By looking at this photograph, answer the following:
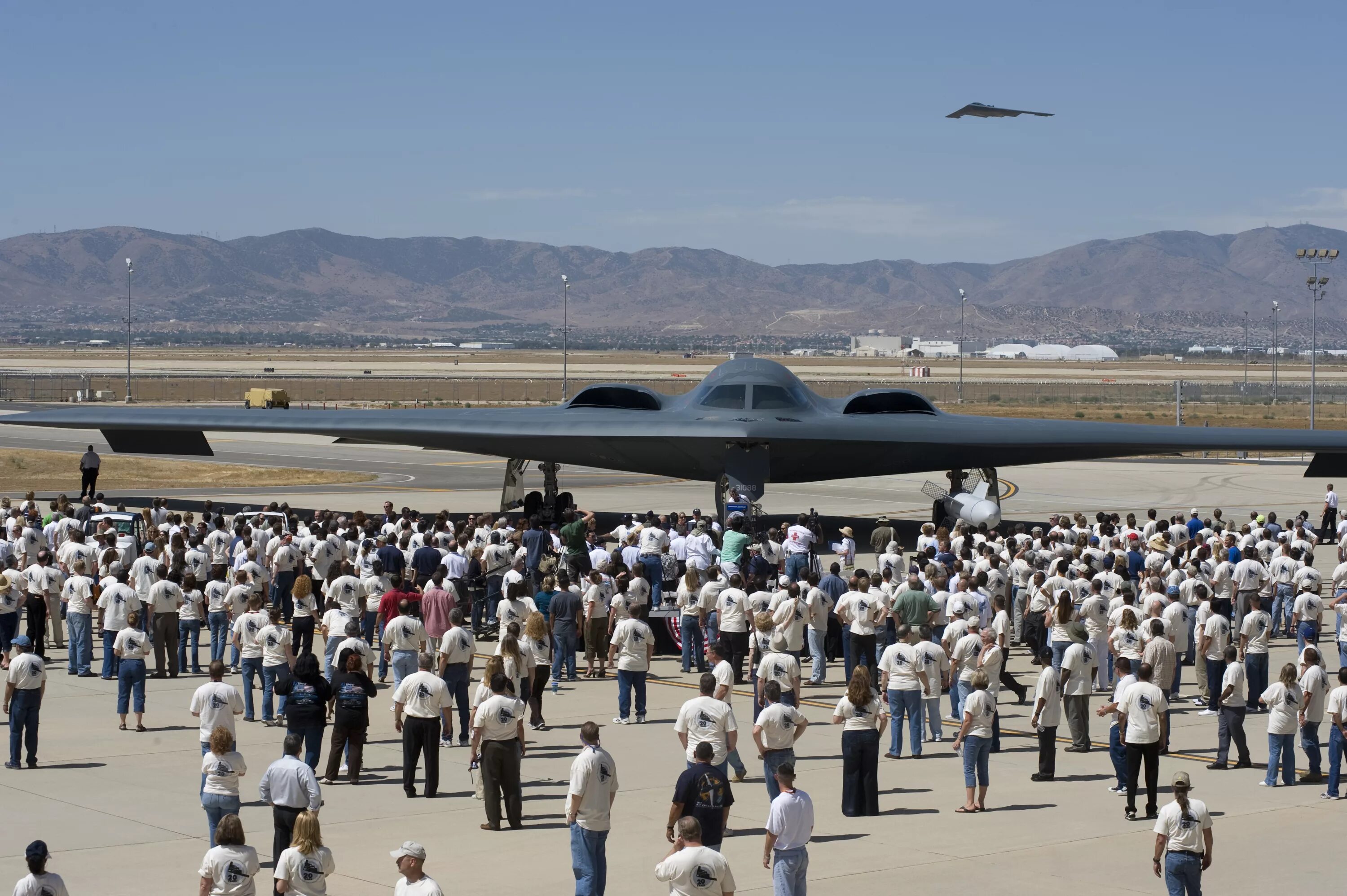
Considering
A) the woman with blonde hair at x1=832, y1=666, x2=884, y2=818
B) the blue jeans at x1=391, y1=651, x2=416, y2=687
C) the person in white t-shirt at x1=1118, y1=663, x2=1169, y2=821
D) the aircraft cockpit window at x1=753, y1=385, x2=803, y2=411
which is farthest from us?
the aircraft cockpit window at x1=753, y1=385, x2=803, y2=411

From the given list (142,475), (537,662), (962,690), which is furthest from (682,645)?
(142,475)

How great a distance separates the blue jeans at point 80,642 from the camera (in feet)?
54.7

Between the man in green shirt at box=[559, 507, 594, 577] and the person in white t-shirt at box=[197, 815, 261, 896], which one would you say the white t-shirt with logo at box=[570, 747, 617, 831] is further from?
the man in green shirt at box=[559, 507, 594, 577]

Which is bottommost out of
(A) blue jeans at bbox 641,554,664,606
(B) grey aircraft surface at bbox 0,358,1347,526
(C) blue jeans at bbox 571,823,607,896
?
(C) blue jeans at bbox 571,823,607,896

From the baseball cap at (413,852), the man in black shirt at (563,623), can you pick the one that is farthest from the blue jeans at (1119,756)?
the baseball cap at (413,852)

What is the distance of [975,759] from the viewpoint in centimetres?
1202

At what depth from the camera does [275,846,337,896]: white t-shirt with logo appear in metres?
8.23

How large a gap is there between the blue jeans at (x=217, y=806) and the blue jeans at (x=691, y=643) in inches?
309

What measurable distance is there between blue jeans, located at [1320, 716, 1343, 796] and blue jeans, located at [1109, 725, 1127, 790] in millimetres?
1712

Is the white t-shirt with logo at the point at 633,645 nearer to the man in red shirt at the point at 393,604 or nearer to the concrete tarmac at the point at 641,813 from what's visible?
the concrete tarmac at the point at 641,813

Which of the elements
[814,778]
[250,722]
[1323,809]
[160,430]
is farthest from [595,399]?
[1323,809]

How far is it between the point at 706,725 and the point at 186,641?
28.0ft

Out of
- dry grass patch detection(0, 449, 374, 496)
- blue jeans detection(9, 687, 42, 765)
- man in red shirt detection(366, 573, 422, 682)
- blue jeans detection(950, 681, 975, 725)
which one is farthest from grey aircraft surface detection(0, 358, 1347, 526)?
blue jeans detection(9, 687, 42, 765)

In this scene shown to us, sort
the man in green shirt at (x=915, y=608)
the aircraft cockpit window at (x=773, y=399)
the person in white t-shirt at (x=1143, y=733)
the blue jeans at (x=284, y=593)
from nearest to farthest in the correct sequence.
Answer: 1. the person in white t-shirt at (x=1143, y=733)
2. the man in green shirt at (x=915, y=608)
3. the blue jeans at (x=284, y=593)
4. the aircraft cockpit window at (x=773, y=399)
